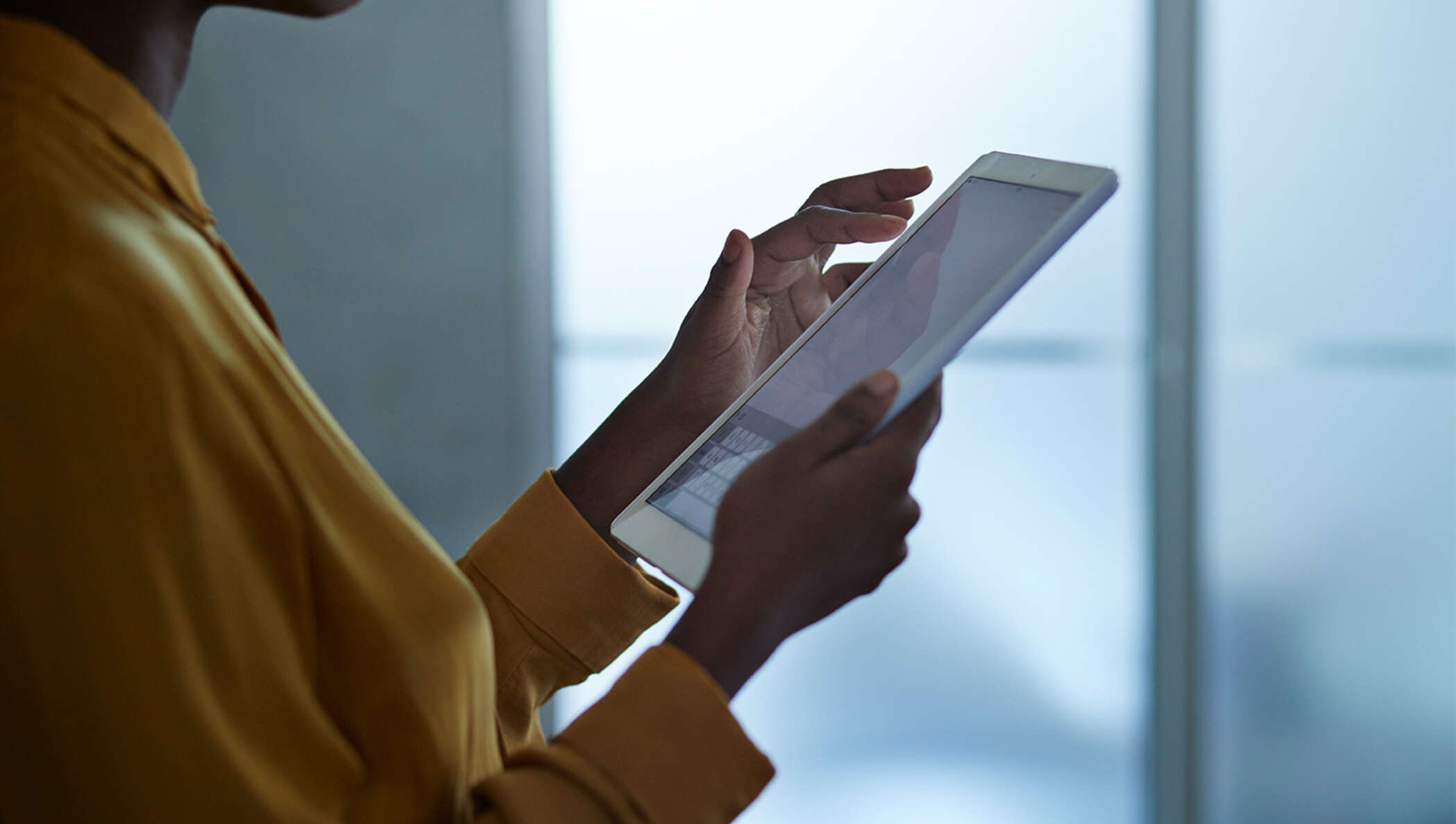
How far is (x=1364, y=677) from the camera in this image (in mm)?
1786

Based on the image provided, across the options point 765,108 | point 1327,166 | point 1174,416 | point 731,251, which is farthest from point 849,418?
point 1327,166

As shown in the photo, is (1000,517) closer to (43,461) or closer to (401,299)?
(401,299)

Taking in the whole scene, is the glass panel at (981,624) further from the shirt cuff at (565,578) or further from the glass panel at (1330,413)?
the shirt cuff at (565,578)

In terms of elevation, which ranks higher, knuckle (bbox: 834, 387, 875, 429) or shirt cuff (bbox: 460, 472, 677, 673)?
knuckle (bbox: 834, 387, 875, 429)

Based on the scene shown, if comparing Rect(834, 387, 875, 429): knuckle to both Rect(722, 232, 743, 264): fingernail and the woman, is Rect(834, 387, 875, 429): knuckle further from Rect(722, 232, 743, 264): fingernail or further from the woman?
Rect(722, 232, 743, 264): fingernail

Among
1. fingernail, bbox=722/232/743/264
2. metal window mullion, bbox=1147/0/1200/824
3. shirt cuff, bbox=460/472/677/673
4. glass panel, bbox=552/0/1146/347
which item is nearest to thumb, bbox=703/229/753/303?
fingernail, bbox=722/232/743/264

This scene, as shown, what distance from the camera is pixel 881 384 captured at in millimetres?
439

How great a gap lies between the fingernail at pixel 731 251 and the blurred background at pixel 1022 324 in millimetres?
998

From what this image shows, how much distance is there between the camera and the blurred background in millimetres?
1649

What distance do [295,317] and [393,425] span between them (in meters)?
0.22

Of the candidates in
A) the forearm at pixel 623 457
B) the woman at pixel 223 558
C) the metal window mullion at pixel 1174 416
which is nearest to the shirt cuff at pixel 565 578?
the forearm at pixel 623 457

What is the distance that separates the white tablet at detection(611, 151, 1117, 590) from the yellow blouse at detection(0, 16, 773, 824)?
144 mm

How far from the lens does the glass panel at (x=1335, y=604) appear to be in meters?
1.77

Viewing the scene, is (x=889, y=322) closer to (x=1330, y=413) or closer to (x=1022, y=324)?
(x=1022, y=324)
